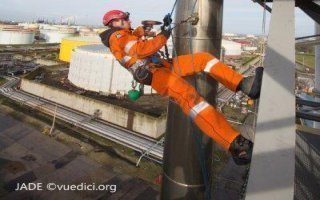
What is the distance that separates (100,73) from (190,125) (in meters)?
24.0

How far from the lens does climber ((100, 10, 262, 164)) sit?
3.68 metres

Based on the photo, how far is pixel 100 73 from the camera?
88.8 feet

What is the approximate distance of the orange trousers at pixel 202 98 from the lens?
3770 millimetres

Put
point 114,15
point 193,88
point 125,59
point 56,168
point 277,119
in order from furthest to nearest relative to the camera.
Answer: point 56,168
point 114,15
point 125,59
point 193,88
point 277,119

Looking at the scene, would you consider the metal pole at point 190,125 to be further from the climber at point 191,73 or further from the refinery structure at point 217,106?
the climber at point 191,73

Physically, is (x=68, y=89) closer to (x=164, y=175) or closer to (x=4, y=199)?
(x=4, y=199)

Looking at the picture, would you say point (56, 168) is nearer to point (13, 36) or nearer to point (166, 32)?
point (166, 32)

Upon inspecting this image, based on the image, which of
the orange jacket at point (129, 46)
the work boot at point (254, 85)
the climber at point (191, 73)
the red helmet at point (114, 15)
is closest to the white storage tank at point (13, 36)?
the red helmet at point (114, 15)

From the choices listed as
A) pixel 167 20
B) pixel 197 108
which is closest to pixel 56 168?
pixel 167 20

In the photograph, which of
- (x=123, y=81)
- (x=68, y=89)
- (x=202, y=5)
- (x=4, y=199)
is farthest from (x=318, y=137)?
(x=68, y=89)

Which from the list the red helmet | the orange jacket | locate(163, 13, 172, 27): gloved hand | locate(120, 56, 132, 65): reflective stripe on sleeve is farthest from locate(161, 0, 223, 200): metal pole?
the red helmet

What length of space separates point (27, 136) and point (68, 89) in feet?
30.8

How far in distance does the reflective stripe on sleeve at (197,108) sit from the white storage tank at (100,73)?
22.5m

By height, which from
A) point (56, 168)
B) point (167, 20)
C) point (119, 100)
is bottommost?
point (56, 168)
